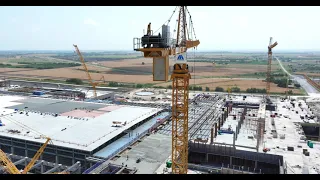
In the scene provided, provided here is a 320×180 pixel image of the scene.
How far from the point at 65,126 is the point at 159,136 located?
13639mm

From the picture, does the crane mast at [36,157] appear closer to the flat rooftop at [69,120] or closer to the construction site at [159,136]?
the construction site at [159,136]

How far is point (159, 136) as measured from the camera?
38.8m

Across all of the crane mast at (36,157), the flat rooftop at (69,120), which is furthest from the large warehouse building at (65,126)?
the crane mast at (36,157)

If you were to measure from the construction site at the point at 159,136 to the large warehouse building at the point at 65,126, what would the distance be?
0.12 m

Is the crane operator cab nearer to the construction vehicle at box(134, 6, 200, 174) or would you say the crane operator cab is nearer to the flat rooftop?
the construction vehicle at box(134, 6, 200, 174)

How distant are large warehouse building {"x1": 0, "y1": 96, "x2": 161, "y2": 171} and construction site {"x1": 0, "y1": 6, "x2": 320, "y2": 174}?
0.39 ft

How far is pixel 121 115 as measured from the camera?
46219mm

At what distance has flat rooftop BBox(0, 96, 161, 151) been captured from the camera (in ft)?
115

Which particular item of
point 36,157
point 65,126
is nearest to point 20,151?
point 65,126

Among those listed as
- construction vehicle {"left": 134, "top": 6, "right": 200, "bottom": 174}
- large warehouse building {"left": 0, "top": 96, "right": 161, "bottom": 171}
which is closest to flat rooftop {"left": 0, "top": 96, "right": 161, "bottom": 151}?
large warehouse building {"left": 0, "top": 96, "right": 161, "bottom": 171}

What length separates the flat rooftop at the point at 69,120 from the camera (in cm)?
3497
